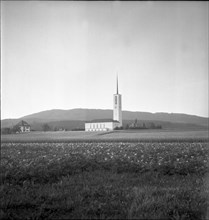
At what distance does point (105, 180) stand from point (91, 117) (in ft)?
2.75

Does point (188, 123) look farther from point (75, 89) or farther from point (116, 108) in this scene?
point (75, 89)

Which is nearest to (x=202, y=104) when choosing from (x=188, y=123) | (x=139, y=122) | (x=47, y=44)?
(x=188, y=123)

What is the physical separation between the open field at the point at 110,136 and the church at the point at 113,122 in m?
0.09

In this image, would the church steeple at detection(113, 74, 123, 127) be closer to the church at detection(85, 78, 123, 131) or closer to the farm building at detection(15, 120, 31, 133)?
the church at detection(85, 78, 123, 131)

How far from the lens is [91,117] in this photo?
10.2 ft

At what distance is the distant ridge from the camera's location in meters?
2.89

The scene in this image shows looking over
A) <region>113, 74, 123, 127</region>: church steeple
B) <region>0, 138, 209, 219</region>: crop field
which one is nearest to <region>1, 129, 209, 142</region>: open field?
<region>0, 138, 209, 219</region>: crop field

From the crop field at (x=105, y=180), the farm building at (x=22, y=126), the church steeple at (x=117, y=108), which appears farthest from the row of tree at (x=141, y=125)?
the farm building at (x=22, y=126)

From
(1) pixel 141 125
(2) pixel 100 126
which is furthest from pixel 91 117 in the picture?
(1) pixel 141 125

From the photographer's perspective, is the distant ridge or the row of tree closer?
the distant ridge

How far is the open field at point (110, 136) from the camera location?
3.11 m

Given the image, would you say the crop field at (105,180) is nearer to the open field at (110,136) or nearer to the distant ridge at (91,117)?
the open field at (110,136)

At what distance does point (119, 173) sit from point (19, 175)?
135cm

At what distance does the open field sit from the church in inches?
3.4
